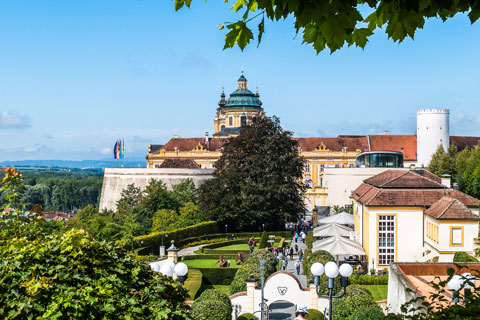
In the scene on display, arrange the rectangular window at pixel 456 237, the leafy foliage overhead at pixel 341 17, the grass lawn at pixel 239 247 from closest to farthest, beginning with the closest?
the leafy foliage overhead at pixel 341 17 < the rectangular window at pixel 456 237 < the grass lawn at pixel 239 247

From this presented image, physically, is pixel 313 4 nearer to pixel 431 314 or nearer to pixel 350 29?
pixel 350 29

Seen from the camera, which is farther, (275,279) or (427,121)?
(427,121)

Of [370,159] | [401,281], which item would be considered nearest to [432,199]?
[401,281]

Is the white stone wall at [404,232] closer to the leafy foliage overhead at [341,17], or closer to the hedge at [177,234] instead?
the hedge at [177,234]

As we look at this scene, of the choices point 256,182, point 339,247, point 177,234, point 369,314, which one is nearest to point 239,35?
point 369,314

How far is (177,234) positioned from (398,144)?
49469 millimetres

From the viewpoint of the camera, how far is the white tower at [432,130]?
223ft

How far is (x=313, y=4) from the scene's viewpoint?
3475mm

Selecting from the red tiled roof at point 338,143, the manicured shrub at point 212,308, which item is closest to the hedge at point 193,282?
the manicured shrub at point 212,308

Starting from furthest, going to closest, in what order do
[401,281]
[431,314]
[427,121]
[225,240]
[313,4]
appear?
[427,121], [225,240], [401,281], [431,314], [313,4]

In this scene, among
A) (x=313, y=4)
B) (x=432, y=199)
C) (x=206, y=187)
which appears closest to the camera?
(x=313, y=4)

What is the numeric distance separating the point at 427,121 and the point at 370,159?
54.9ft

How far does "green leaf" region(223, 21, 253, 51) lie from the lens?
3.98 m

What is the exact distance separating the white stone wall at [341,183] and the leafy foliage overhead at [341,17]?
186ft
